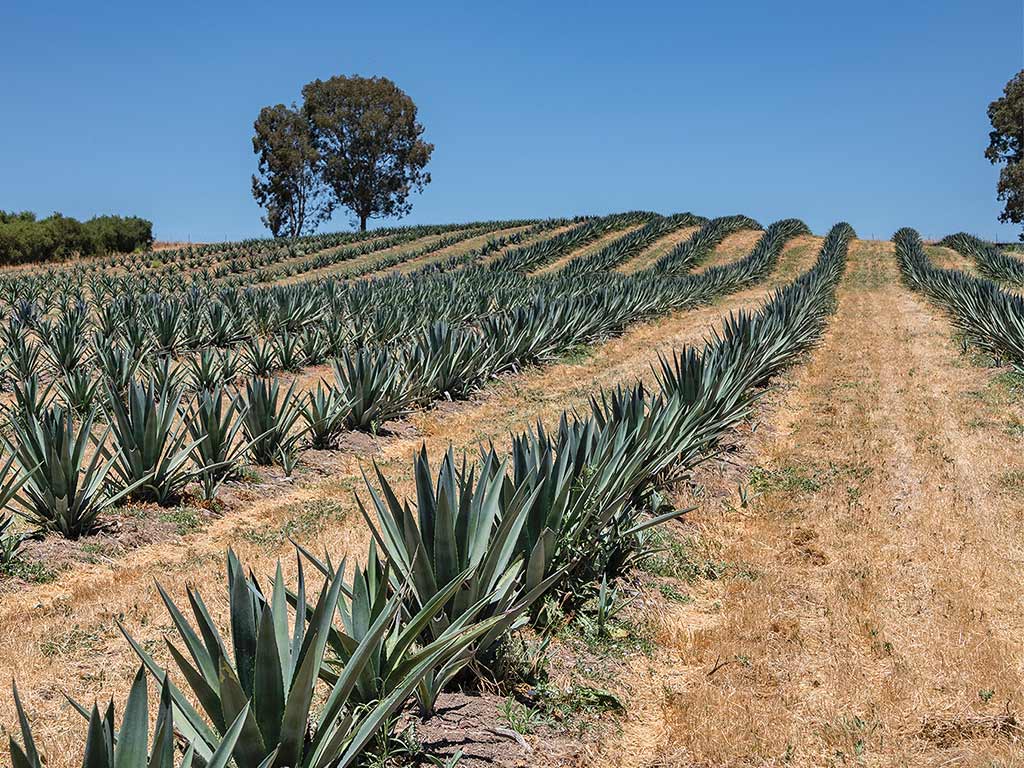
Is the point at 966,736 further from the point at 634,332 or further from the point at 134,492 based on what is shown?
the point at 634,332

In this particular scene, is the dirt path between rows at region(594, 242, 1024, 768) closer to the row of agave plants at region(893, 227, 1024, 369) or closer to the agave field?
the agave field

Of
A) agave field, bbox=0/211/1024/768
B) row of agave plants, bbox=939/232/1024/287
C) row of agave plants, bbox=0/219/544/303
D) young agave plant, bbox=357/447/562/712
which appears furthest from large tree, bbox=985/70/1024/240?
young agave plant, bbox=357/447/562/712

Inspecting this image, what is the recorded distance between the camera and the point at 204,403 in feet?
22.2

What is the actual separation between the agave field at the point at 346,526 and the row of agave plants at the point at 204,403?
0.03m

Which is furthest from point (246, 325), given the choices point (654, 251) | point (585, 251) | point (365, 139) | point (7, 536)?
point (365, 139)

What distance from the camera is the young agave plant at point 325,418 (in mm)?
8164

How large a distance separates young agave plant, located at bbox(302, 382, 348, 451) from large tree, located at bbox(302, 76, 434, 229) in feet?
184

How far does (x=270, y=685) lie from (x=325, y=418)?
18.7 feet

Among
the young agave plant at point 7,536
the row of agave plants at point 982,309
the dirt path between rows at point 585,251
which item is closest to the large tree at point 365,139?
the dirt path between rows at point 585,251

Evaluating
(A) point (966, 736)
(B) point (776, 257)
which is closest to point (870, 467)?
(A) point (966, 736)

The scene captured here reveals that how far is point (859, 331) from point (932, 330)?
4.25 feet

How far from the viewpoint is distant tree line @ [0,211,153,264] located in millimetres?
35594

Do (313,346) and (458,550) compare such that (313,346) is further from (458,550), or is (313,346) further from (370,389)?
(458,550)

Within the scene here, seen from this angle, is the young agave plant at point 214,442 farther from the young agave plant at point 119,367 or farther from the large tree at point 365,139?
the large tree at point 365,139
